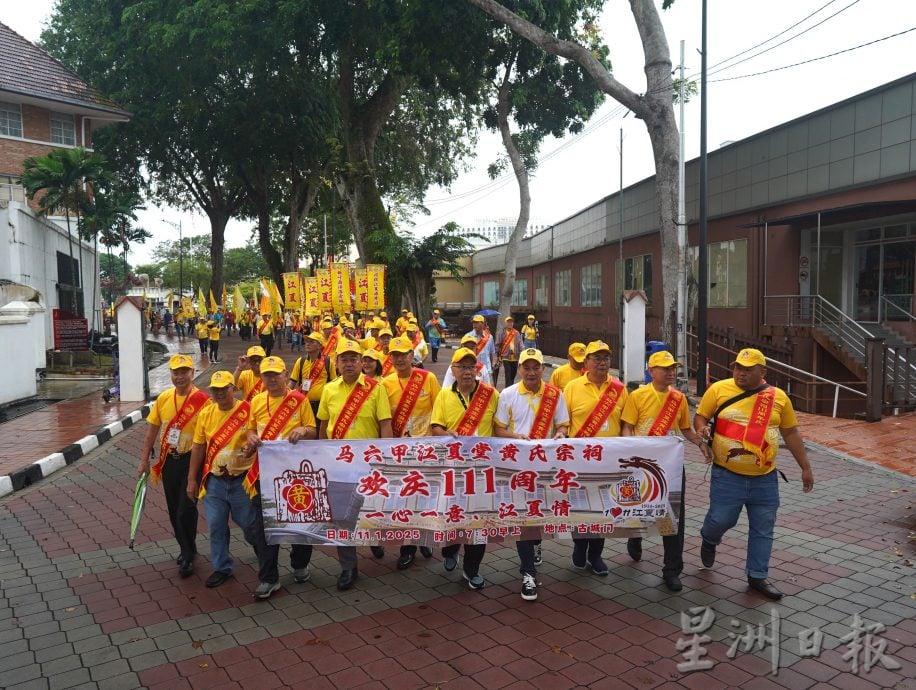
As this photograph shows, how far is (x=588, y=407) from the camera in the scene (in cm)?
509

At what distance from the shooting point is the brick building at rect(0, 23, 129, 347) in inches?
869

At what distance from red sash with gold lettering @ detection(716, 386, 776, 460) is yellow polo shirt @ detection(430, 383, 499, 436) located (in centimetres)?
167

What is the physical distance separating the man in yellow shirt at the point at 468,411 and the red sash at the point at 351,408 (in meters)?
0.55

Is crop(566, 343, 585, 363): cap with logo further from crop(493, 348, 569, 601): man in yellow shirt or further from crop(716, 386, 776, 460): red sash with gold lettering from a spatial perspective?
crop(716, 386, 776, 460): red sash with gold lettering

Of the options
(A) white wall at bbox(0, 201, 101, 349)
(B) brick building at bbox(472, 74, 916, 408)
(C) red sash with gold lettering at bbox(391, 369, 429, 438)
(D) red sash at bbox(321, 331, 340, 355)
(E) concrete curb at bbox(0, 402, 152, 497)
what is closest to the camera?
(C) red sash with gold lettering at bbox(391, 369, 429, 438)

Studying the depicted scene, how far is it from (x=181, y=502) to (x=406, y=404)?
6.19 ft

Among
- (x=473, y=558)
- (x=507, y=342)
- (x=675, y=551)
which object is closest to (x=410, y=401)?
(x=473, y=558)

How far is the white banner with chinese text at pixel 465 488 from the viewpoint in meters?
4.73

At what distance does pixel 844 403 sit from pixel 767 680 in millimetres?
13676

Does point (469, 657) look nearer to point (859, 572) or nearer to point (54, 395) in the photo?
point (859, 572)

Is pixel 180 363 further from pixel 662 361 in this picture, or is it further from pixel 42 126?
pixel 42 126

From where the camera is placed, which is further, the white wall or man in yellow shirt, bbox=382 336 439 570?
the white wall

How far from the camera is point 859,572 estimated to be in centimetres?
502

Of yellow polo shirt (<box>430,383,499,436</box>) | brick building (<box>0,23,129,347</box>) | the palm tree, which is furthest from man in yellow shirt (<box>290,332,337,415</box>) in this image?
the palm tree
